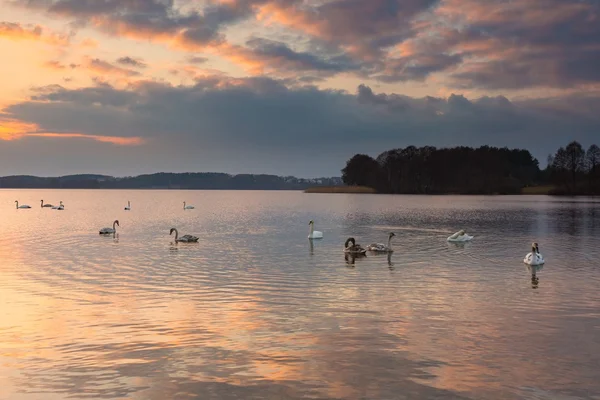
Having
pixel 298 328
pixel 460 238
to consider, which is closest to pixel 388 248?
pixel 460 238

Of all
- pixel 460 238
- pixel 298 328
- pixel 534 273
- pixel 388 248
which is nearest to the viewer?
pixel 298 328

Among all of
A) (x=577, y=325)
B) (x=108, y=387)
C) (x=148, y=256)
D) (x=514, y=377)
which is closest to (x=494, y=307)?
(x=577, y=325)

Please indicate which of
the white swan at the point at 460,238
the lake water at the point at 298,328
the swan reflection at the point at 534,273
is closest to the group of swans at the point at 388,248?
the white swan at the point at 460,238

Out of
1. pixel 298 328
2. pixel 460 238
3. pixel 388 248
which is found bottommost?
pixel 298 328

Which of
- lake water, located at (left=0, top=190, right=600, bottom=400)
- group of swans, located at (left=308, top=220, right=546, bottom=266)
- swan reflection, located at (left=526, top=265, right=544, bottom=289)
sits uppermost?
group of swans, located at (left=308, top=220, right=546, bottom=266)

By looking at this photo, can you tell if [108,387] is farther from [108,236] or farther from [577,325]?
[108,236]

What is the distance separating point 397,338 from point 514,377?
135 inches

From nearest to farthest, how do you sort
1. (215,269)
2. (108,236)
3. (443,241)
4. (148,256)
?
(215,269), (148,256), (443,241), (108,236)

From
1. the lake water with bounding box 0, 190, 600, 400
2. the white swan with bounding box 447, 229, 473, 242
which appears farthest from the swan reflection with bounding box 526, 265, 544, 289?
the white swan with bounding box 447, 229, 473, 242

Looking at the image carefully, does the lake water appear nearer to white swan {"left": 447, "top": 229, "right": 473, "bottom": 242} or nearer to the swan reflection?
the swan reflection

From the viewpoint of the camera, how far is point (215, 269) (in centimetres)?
2719

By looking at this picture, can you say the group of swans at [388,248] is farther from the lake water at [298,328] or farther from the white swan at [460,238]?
the lake water at [298,328]

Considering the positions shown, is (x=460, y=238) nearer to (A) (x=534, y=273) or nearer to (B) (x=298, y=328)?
(A) (x=534, y=273)

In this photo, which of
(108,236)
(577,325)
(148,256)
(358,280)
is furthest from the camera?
(108,236)
